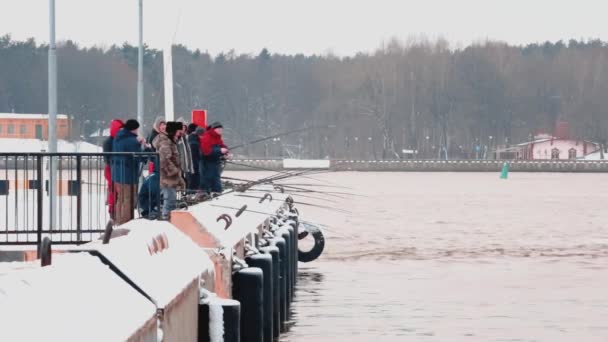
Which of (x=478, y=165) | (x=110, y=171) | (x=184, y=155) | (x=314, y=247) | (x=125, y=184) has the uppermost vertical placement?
(x=184, y=155)

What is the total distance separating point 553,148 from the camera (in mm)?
185875

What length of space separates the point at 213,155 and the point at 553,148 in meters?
165

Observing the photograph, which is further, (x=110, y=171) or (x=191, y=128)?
(x=191, y=128)

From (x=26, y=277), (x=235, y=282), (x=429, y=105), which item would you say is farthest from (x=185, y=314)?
(x=429, y=105)

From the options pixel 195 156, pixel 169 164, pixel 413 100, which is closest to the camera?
pixel 169 164

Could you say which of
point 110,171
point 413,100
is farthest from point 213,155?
point 413,100

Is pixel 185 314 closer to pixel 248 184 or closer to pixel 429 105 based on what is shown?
pixel 248 184

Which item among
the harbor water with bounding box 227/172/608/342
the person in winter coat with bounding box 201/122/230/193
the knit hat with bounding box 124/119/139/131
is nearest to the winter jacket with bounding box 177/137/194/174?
the knit hat with bounding box 124/119/139/131

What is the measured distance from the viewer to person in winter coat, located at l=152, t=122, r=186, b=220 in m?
18.1

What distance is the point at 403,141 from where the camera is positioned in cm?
18788

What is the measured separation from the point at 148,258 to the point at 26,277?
2283 mm

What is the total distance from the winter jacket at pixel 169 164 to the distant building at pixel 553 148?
166 m

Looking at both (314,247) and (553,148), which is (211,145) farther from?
(553,148)

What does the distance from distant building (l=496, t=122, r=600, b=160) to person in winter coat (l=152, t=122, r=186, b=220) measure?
16637cm
